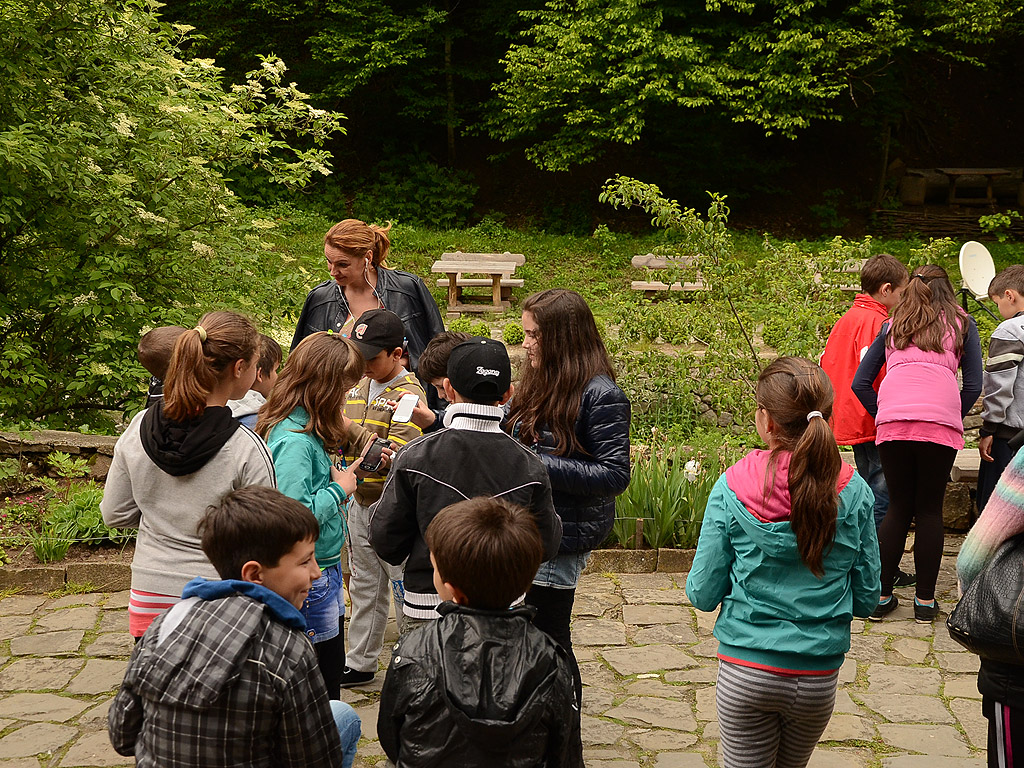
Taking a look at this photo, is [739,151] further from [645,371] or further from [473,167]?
[645,371]

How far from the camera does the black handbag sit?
2.34 metres

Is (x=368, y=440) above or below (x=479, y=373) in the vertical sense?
below

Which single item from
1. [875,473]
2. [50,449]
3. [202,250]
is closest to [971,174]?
[875,473]

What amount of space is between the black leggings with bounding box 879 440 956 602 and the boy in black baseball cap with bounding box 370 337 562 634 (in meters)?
2.77

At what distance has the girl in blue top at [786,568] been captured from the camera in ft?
9.10

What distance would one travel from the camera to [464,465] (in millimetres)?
2930

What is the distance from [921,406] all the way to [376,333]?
9.12 feet

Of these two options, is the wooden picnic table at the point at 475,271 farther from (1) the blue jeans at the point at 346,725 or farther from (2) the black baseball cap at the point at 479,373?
(1) the blue jeans at the point at 346,725

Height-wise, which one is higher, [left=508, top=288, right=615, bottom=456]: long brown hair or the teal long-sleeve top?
[left=508, top=288, right=615, bottom=456]: long brown hair

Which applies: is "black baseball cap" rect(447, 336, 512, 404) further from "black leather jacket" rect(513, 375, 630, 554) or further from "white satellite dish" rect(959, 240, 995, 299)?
"white satellite dish" rect(959, 240, 995, 299)

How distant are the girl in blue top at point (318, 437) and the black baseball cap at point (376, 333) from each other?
54 centimetres

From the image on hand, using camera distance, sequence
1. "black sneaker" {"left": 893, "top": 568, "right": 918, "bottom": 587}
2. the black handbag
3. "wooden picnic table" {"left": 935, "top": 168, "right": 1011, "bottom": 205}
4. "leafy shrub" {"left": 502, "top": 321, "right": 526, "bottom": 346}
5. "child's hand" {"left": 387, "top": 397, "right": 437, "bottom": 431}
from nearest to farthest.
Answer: the black handbag, "child's hand" {"left": 387, "top": 397, "right": 437, "bottom": 431}, "black sneaker" {"left": 893, "top": 568, "right": 918, "bottom": 587}, "leafy shrub" {"left": 502, "top": 321, "right": 526, "bottom": 346}, "wooden picnic table" {"left": 935, "top": 168, "right": 1011, "bottom": 205}

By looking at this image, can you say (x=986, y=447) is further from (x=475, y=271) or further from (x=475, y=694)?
(x=475, y=271)

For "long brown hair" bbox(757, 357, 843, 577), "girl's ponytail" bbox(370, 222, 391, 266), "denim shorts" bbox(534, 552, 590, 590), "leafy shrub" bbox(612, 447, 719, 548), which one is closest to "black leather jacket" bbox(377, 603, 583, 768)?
"long brown hair" bbox(757, 357, 843, 577)
